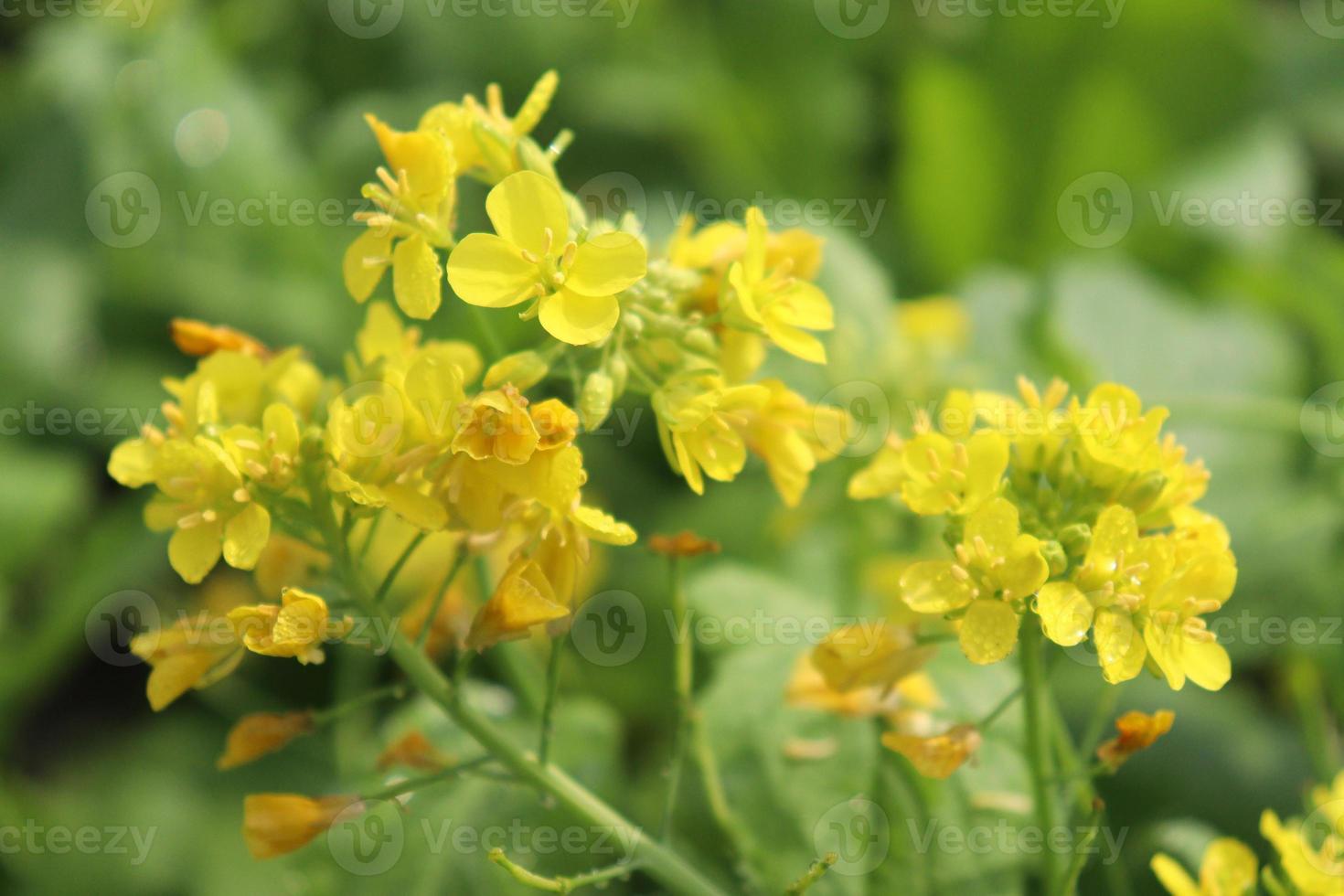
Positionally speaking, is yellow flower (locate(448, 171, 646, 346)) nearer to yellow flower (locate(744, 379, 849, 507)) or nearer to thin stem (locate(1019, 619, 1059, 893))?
yellow flower (locate(744, 379, 849, 507))

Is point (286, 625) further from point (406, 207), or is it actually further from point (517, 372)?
point (406, 207)

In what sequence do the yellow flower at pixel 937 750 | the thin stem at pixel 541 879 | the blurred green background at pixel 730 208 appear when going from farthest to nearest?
1. the blurred green background at pixel 730 208
2. the yellow flower at pixel 937 750
3. the thin stem at pixel 541 879

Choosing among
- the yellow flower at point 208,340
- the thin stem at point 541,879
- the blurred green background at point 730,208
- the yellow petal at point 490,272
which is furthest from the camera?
the blurred green background at point 730,208

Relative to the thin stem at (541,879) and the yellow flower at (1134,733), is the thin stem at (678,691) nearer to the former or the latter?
the thin stem at (541,879)

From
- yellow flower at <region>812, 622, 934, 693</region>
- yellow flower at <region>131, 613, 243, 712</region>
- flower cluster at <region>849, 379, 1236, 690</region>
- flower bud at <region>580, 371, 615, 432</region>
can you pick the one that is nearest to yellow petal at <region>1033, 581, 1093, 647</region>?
flower cluster at <region>849, 379, 1236, 690</region>

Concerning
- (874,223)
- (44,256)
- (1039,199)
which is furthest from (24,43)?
(1039,199)

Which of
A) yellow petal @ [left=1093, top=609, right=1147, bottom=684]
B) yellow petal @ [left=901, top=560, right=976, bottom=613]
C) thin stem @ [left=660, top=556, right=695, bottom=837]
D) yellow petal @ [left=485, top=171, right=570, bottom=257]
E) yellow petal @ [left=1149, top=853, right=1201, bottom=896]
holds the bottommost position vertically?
yellow petal @ [left=1149, top=853, right=1201, bottom=896]

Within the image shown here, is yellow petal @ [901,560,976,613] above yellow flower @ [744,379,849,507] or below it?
below

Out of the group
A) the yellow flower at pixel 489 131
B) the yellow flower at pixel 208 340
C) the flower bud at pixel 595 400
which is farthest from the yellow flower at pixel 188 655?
the yellow flower at pixel 489 131
